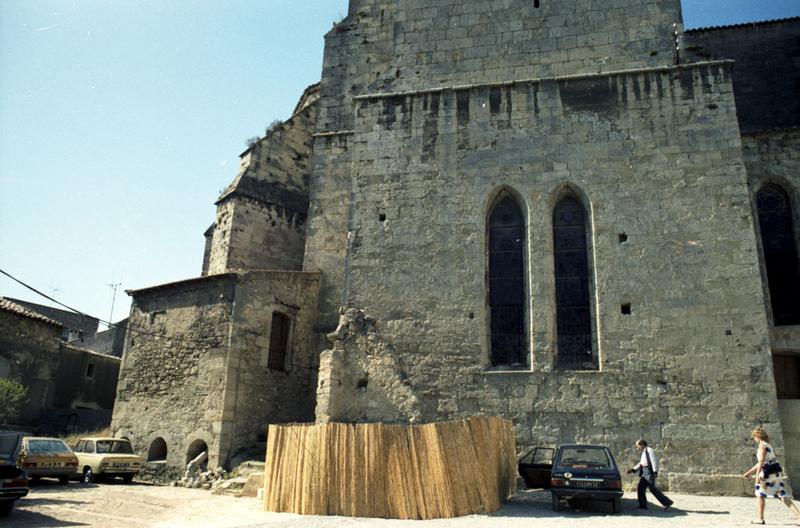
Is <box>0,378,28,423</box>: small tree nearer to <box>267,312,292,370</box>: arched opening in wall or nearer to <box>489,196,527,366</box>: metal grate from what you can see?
<box>267,312,292,370</box>: arched opening in wall

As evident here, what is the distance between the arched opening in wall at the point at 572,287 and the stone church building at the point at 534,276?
4 centimetres

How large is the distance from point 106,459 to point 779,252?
15.5m

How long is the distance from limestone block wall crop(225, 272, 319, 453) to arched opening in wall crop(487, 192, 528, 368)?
5146mm

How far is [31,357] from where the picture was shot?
65.1 feet

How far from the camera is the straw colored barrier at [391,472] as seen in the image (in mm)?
8180

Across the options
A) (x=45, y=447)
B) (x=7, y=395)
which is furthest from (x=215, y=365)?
(x=7, y=395)

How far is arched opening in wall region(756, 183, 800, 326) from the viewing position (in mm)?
12914

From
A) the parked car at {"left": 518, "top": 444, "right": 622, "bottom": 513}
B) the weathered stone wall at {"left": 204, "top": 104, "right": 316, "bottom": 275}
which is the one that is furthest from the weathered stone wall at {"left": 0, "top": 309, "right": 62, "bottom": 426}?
the parked car at {"left": 518, "top": 444, "right": 622, "bottom": 513}

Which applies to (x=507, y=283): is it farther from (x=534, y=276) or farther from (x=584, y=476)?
(x=584, y=476)

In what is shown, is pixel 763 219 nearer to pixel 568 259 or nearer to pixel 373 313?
pixel 568 259

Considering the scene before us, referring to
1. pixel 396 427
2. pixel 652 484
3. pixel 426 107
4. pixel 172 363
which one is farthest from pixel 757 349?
pixel 172 363

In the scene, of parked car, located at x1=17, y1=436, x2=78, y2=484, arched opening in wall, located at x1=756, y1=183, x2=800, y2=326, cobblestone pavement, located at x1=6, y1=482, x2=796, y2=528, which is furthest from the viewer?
arched opening in wall, located at x1=756, y1=183, x2=800, y2=326

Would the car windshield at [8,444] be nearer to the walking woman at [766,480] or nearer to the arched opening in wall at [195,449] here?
the arched opening in wall at [195,449]

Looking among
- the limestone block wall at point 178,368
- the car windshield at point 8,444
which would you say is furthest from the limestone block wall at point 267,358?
the car windshield at point 8,444
